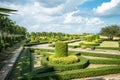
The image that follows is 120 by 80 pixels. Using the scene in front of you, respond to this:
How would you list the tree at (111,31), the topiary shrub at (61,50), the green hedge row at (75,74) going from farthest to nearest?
the tree at (111,31) → the topiary shrub at (61,50) → the green hedge row at (75,74)

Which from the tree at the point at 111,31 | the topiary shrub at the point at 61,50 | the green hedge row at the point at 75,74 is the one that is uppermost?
the tree at the point at 111,31

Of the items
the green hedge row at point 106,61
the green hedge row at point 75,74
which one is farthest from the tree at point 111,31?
the green hedge row at point 75,74

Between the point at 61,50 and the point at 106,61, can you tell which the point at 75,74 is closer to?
the point at 61,50

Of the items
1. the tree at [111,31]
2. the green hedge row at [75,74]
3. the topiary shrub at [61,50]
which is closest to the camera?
the green hedge row at [75,74]

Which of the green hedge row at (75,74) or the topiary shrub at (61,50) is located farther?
the topiary shrub at (61,50)

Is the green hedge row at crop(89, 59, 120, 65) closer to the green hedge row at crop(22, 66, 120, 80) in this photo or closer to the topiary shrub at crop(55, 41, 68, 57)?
the topiary shrub at crop(55, 41, 68, 57)

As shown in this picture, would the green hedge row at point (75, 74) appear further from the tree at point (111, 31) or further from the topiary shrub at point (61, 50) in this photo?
the tree at point (111, 31)

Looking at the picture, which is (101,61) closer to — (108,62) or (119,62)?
(108,62)

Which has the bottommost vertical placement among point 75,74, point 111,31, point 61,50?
point 75,74

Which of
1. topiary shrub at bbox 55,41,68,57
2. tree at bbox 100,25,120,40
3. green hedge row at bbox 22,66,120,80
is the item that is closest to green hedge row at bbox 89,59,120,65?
topiary shrub at bbox 55,41,68,57

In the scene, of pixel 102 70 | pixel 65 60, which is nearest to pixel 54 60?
pixel 65 60

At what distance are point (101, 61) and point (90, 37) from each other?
2119 cm

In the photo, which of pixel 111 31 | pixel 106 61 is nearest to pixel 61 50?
pixel 106 61

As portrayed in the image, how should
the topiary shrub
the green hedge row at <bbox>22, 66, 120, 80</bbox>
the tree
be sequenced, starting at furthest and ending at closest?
the tree → the topiary shrub → the green hedge row at <bbox>22, 66, 120, 80</bbox>
